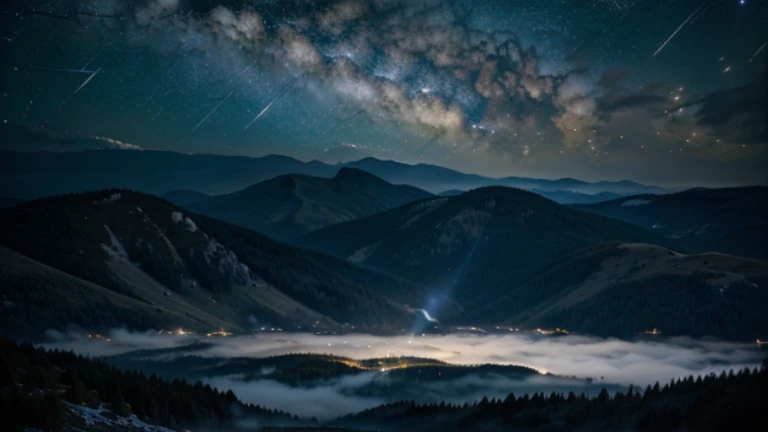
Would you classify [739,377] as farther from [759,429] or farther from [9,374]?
[9,374]

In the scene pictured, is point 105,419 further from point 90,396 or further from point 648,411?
point 648,411

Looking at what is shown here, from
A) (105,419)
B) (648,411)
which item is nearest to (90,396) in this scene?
(105,419)

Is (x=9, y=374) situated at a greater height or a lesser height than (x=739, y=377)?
lesser

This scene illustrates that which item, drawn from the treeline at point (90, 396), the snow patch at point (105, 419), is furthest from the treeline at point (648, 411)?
the snow patch at point (105, 419)

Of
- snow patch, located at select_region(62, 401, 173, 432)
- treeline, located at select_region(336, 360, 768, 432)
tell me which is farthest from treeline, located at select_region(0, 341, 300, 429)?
treeline, located at select_region(336, 360, 768, 432)

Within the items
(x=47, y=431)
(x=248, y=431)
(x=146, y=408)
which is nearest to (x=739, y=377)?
(x=248, y=431)

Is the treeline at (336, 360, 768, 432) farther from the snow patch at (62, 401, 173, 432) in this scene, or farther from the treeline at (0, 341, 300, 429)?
the snow patch at (62, 401, 173, 432)
